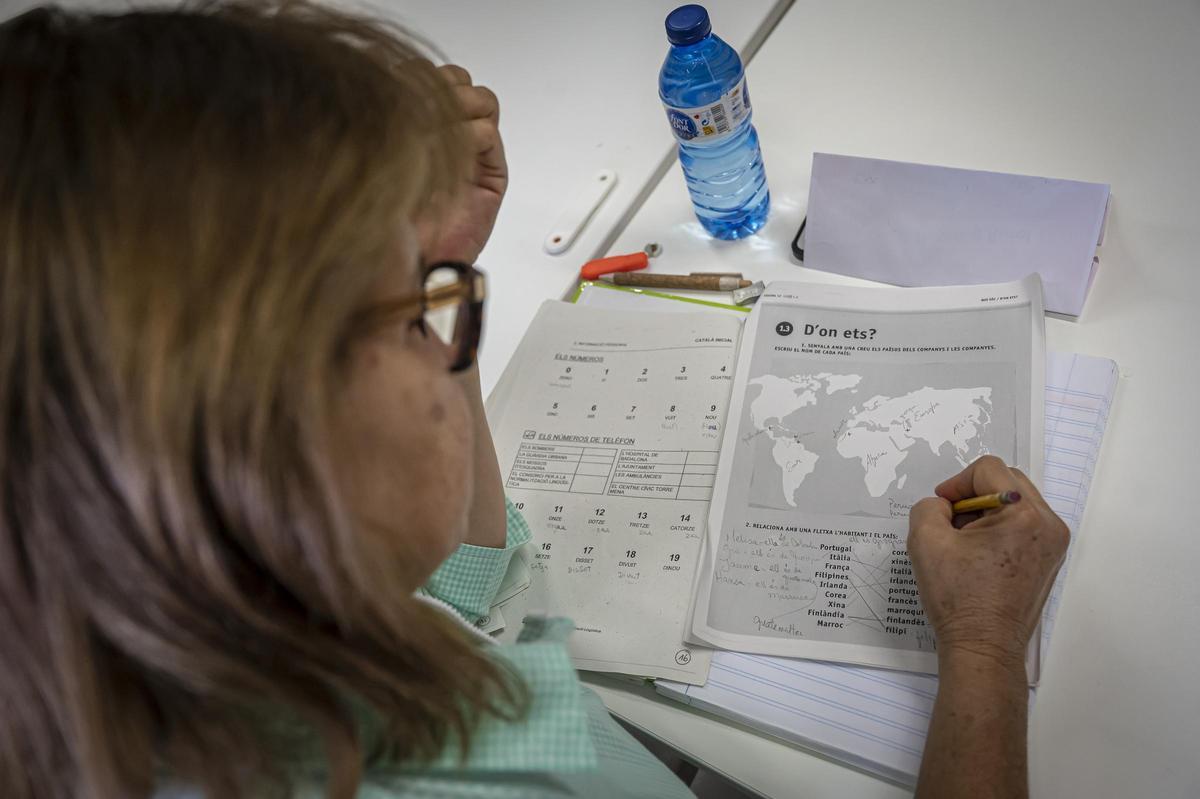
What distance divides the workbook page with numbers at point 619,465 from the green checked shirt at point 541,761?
3.5 inches

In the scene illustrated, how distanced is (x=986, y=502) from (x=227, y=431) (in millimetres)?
502

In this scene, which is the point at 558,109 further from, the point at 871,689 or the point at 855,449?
the point at 871,689

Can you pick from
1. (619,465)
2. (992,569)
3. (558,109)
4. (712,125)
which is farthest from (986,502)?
(558,109)

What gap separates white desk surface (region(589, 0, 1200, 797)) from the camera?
1.86 feet

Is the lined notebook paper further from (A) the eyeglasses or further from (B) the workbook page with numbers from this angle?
(A) the eyeglasses

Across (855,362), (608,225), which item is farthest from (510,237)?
(855,362)

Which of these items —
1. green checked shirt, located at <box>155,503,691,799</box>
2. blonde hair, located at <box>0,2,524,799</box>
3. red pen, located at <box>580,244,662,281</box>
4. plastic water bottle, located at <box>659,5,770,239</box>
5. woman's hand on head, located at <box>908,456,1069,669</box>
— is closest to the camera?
blonde hair, located at <box>0,2,524,799</box>

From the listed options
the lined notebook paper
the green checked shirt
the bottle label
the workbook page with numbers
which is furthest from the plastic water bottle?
the green checked shirt

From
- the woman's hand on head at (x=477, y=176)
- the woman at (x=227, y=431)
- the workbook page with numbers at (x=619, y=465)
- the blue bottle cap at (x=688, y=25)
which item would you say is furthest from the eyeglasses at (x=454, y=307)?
the blue bottle cap at (x=688, y=25)

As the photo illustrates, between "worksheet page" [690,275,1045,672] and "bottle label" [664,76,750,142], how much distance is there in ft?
0.63

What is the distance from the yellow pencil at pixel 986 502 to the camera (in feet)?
1.88

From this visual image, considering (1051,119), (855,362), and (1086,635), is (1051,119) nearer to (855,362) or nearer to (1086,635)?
(855,362)

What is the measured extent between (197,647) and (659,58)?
96cm

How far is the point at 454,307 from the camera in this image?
0.47m
